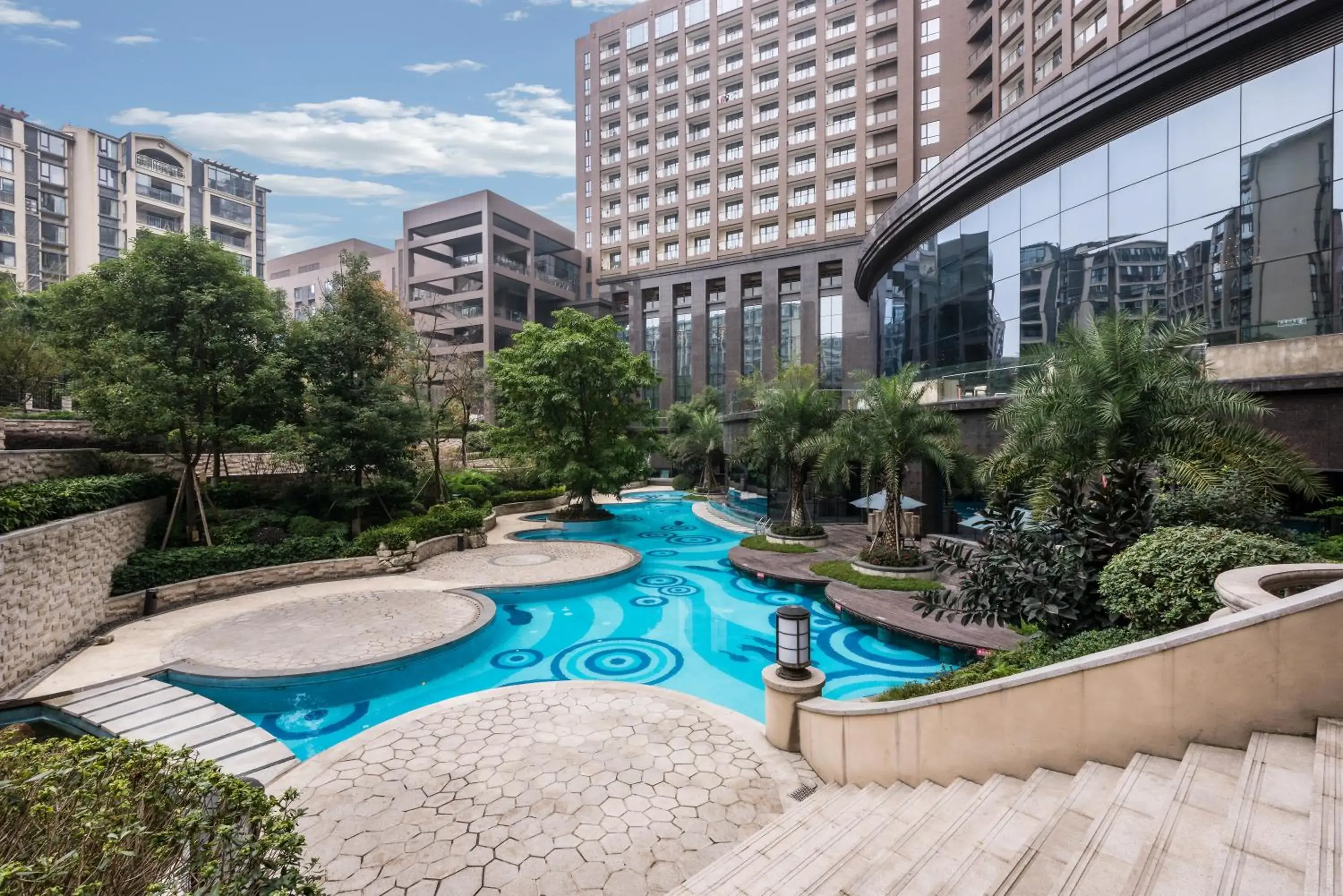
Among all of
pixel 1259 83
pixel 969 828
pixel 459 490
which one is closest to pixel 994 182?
pixel 1259 83

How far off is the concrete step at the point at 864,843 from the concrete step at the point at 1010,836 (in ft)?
2.35

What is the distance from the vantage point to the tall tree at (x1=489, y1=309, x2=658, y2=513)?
24859 mm

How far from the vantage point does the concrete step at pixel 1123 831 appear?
294 cm

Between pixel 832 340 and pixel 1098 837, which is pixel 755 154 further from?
pixel 1098 837

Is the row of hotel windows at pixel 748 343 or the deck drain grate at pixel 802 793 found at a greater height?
the row of hotel windows at pixel 748 343

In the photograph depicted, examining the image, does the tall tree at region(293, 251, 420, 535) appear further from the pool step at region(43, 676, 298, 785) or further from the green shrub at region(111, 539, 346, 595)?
the pool step at region(43, 676, 298, 785)

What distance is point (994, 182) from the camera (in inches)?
713

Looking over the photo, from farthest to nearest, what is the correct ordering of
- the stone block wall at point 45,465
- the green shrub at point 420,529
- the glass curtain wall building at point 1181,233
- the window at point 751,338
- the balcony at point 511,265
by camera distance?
the balcony at point 511,265 → the window at point 751,338 → the green shrub at point 420,529 → the stone block wall at point 45,465 → the glass curtain wall building at point 1181,233

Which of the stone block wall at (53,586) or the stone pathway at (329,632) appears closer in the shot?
the stone block wall at (53,586)

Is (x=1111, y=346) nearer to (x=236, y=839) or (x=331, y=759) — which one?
(x=236, y=839)

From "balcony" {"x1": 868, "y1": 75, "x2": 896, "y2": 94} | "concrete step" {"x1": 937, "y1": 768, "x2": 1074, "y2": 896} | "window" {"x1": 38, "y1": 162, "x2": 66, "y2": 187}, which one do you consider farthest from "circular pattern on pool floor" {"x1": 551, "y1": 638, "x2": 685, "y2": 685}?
"window" {"x1": 38, "y1": 162, "x2": 66, "y2": 187}

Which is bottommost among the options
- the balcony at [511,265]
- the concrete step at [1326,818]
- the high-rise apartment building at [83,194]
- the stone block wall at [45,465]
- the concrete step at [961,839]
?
the concrete step at [961,839]

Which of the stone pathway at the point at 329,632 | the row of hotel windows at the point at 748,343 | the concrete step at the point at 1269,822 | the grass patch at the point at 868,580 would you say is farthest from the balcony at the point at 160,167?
the concrete step at the point at 1269,822

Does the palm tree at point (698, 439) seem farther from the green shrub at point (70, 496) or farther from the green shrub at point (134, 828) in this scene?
the green shrub at point (134, 828)
